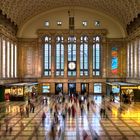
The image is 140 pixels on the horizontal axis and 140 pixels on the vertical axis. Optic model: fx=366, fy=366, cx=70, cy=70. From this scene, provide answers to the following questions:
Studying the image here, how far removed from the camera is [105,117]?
143ft

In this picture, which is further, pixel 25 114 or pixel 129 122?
pixel 25 114

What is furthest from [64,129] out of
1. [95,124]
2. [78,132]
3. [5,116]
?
[5,116]

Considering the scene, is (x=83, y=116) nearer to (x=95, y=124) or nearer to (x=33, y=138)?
(x=95, y=124)

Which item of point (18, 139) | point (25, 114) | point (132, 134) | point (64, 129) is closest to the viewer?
point (18, 139)

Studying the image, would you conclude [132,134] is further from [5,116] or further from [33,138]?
[5,116]

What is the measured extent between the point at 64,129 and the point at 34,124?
14.6 ft

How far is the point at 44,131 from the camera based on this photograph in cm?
3300

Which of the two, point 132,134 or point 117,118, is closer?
point 132,134

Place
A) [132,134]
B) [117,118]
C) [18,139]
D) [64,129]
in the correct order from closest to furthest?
1. [18,139]
2. [132,134]
3. [64,129]
4. [117,118]

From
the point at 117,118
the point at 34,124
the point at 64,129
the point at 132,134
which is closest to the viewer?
the point at 132,134

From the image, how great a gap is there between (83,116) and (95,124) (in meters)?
7.29

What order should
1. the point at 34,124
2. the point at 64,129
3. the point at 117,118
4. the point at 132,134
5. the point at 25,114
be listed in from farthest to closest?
the point at 25,114 < the point at 117,118 < the point at 34,124 < the point at 64,129 < the point at 132,134

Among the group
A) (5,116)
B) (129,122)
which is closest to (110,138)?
(129,122)

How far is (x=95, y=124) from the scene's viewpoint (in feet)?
124
